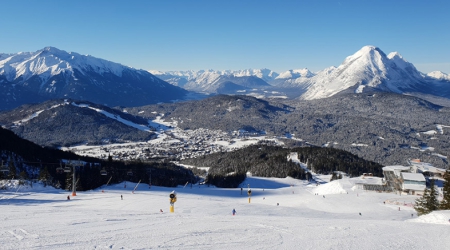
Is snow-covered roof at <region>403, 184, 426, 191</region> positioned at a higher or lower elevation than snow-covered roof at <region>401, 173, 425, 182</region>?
lower

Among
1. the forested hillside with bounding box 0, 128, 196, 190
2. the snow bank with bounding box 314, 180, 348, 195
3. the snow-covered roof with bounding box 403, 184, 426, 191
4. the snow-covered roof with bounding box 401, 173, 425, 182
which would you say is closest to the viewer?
the snow-covered roof with bounding box 403, 184, 426, 191

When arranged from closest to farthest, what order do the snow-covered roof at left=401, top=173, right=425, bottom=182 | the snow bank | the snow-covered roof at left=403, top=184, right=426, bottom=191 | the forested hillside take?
1. the snow-covered roof at left=403, top=184, right=426, bottom=191
2. the snow-covered roof at left=401, top=173, right=425, bottom=182
3. the snow bank
4. the forested hillside

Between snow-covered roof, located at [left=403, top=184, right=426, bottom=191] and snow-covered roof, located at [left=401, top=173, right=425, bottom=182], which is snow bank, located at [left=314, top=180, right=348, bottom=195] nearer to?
snow-covered roof, located at [left=403, top=184, right=426, bottom=191]

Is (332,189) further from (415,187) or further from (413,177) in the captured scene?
(413,177)

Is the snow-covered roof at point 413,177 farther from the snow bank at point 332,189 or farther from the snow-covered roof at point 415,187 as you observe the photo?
the snow bank at point 332,189

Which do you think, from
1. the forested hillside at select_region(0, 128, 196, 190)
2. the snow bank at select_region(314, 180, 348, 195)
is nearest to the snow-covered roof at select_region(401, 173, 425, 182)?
the snow bank at select_region(314, 180, 348, 195)

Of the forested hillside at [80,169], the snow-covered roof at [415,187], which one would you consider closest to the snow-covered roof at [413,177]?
the snow-covered roof at [415,187]

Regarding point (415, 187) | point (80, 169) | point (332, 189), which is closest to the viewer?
point (415, 187)

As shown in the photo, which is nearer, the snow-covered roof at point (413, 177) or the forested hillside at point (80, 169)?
the snow-covered roof at point (413, 177)

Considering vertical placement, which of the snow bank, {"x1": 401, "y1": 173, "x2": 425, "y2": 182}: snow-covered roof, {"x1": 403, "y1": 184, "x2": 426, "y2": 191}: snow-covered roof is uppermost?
{"x1": 401, "y1": 173, "x2": 425, "y2": 182}: snow-covered roof

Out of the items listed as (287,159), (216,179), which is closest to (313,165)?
(287,159)

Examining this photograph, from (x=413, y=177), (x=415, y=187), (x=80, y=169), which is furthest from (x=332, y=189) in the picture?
(x=80, y=169)
